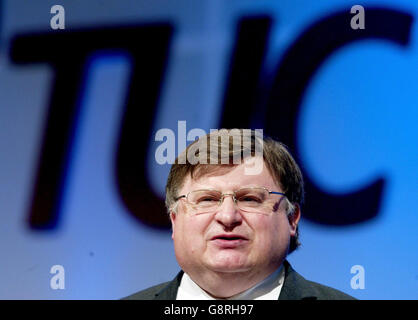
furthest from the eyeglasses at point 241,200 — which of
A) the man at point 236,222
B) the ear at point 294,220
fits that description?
the ear at point 294,220

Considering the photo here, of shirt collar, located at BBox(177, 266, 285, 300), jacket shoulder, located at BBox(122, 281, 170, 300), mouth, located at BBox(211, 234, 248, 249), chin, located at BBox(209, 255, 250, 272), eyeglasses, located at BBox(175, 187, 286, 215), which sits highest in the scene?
eyeglasses, located at BBox(175, 187, 286, 215)

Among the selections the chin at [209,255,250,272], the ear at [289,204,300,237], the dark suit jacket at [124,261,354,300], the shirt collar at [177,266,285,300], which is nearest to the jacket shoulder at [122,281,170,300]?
the dark suit jacket at [124,261,354,300]

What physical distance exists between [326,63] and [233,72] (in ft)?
1.38

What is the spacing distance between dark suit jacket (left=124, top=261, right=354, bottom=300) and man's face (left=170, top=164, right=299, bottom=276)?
71mm

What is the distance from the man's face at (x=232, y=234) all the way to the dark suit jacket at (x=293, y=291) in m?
0.07

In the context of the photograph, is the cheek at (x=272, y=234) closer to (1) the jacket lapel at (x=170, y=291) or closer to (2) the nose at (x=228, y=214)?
(2) the nose at (x=228, y=214)

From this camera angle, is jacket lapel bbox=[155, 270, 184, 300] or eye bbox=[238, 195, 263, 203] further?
jacket lapel bbox=[155, 270, 184, 300]

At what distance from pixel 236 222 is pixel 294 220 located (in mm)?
297

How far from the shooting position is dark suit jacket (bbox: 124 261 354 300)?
6.31ft

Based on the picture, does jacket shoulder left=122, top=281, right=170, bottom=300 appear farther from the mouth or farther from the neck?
the mouth

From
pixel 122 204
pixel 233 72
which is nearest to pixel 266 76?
pixel 233 72

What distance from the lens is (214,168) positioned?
196cm

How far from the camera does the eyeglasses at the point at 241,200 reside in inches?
75.8
